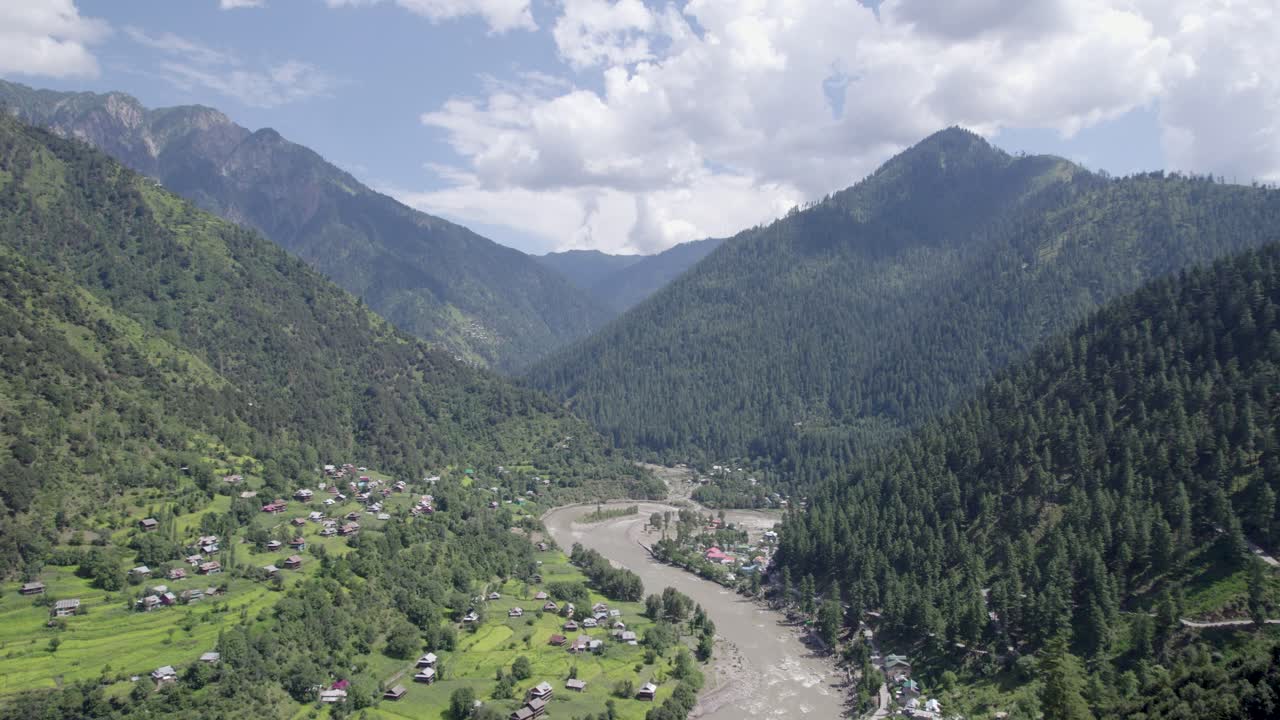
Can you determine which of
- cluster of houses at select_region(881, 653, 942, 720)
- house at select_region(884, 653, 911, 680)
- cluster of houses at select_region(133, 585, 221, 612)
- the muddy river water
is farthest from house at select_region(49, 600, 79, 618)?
house at select_region(884, 653, 911, 680)

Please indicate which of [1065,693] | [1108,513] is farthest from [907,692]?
[1108,513]

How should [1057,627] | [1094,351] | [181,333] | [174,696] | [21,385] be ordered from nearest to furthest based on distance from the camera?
[174,696] → [1057,627] → [21,385] → [1094,351] → [181,333]

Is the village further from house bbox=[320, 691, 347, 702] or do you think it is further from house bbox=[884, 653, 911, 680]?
house bbox=[884, 653, 911, 680]

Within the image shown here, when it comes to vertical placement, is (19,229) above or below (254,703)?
above

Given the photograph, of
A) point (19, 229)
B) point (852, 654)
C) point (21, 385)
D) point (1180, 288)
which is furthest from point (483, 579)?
point (19, 229)

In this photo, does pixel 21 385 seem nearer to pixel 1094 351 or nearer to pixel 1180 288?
pixel 1094 351

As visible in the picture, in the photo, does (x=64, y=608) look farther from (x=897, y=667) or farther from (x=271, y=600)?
(x=897, y=667)
